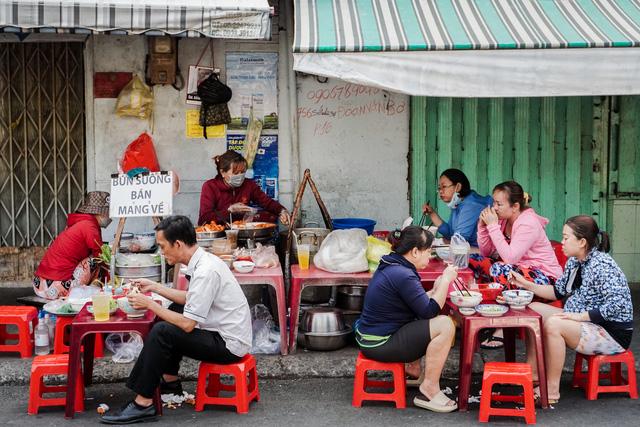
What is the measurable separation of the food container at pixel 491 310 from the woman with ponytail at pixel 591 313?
0.31 m

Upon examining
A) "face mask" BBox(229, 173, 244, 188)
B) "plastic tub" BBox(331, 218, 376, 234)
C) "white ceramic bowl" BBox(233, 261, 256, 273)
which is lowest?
"white ceramic bowl" BBox(233, 261, 256, 273)

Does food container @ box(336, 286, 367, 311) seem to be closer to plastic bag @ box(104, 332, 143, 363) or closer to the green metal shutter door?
the green metal shutter door

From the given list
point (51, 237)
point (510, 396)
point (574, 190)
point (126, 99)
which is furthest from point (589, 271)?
point (51, 237)

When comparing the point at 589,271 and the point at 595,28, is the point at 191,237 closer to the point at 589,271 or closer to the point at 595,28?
the point at 589,271

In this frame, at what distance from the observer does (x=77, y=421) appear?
18.6ft

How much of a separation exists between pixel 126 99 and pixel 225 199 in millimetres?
1440

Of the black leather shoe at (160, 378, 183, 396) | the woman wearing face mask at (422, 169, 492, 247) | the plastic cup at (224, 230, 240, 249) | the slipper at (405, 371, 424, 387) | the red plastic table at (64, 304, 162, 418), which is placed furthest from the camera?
the woman wearing face mask at (422, 169, 492, 247)

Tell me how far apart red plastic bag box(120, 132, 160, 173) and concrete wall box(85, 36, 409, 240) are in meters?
0.10

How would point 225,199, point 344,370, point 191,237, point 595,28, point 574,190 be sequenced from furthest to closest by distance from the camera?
point 574,190 → point 225,199 → point 595,28 → point 344,370 → point 191,237

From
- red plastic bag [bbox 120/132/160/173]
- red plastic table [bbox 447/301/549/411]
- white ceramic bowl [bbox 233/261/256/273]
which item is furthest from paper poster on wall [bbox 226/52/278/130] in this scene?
red plastic table [bbox 447/301/549/411]

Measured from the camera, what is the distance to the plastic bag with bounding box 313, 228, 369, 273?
6.81 m

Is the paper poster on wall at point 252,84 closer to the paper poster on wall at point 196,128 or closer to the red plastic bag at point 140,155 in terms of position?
the paper poster on wall at point 196,128

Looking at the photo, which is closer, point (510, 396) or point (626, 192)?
point (510, 396)

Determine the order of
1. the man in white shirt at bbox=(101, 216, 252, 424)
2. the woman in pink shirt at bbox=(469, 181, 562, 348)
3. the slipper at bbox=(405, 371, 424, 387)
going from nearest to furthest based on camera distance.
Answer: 1. the man in white shirt at bbox=(101, 216, 252, 424)
2. the slipper at bbox=(405, 371, 424, 387)
3. the woman in pink shirt at bbox=(469, 181, 562, 348)
